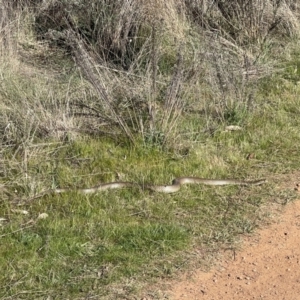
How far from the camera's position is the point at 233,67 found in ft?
22.9

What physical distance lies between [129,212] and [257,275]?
1.11 m

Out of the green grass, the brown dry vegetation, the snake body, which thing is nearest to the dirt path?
the green grass

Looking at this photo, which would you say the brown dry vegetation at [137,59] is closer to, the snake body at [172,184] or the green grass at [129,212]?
the green grass at [129,212]

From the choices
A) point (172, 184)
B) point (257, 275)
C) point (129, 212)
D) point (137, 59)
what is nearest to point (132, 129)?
point (172, 184)

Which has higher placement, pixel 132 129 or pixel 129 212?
pixel 132 129

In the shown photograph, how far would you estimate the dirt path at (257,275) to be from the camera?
13.3ft

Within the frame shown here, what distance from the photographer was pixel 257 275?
13.9 feet

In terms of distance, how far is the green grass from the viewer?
4.17m

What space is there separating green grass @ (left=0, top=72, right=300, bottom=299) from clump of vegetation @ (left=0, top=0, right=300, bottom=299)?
0.04 feet

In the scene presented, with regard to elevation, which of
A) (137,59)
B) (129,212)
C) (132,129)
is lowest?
(129,212)

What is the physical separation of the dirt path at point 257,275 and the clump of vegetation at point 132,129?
168mm

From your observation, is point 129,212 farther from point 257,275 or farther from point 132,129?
point 132,129

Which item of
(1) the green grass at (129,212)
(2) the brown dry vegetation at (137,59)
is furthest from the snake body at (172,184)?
(2) the brown dry vegetation at (137,59)

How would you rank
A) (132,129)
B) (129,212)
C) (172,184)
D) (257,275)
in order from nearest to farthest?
(257,275) < (129,212) < (172,184) < (132,129)
